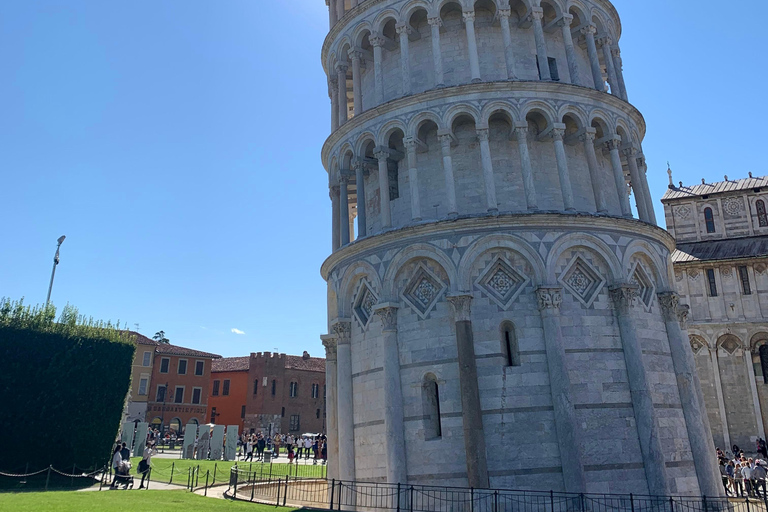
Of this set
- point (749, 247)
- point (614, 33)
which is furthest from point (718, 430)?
point (614, 33)

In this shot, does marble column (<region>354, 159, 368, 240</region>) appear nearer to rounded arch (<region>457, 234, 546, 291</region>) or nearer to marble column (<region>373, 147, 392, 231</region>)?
marble column (<region>373, 147, 392, 231</region>)

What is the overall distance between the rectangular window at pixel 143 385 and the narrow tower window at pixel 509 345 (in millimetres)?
57039

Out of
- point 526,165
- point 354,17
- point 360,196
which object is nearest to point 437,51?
point 354,17

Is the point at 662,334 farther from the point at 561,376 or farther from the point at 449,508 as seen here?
the point at 449,508

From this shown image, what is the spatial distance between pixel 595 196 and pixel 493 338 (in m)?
6.44

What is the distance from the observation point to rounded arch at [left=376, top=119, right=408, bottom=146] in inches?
800

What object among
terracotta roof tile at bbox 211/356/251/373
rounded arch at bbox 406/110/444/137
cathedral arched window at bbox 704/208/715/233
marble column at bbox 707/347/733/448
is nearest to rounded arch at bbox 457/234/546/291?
rounded arch at bbox 406/110/444/137

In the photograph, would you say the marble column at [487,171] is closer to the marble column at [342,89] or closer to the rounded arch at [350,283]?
the rounded arch at [350,283]

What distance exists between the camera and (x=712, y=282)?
141 feet

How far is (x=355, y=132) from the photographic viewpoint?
2177cm

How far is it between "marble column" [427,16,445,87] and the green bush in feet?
57.3

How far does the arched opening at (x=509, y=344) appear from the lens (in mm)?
17156

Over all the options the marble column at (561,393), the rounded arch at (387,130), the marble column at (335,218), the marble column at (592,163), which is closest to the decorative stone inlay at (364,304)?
the marble column at (335,218)

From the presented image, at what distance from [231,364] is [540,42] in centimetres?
6515
